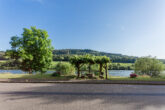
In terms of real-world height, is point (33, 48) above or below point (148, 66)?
above

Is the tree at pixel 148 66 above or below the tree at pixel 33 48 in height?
below

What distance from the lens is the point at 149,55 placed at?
59.5ft

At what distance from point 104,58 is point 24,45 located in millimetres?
10667

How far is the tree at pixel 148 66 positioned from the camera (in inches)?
656

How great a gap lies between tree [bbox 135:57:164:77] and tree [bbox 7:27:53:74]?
17.9 meters

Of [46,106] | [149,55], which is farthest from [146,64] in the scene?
[46,106]

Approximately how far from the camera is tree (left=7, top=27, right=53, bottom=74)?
10.9 meters

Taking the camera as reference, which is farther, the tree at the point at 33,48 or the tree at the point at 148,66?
the tree at the point at 148,66

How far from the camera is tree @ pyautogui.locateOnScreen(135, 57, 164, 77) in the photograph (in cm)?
1666

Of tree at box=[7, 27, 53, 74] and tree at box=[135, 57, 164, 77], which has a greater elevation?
tree at box=[7, 27, 53, 74]

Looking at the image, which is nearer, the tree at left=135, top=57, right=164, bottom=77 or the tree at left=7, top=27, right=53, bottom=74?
the tree at left=7, top=27, right=53, bottom=74

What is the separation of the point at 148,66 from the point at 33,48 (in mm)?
21488

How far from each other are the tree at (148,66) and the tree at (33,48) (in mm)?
17940

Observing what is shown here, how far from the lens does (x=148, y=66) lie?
16766 mm
